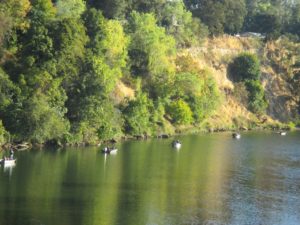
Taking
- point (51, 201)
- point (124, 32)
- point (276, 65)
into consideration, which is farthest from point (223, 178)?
point (276, 65)

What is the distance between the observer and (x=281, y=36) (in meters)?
169

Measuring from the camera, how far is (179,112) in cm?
12156

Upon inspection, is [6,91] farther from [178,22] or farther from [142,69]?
[178,22]

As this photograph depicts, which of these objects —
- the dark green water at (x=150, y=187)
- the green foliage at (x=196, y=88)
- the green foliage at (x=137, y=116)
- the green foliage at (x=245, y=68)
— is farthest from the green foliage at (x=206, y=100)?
the dark green water at (x=150, y=187)

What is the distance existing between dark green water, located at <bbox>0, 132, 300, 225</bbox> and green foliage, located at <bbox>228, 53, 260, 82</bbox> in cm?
5144

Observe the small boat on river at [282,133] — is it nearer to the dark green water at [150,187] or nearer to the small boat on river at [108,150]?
the dark green water at [150,187]

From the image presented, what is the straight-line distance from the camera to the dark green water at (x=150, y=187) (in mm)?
54844

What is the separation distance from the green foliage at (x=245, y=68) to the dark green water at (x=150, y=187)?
5144cm

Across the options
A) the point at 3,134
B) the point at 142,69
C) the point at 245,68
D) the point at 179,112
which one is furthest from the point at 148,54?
the point at 3,134

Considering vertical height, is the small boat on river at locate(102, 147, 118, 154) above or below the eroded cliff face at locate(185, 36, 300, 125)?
below

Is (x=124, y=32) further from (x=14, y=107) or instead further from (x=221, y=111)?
(x=14, y=107)

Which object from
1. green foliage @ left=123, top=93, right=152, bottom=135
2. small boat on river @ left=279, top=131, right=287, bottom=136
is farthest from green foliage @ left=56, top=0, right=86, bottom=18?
small boat on river @ left=279, top=131, right=287, bottom=136

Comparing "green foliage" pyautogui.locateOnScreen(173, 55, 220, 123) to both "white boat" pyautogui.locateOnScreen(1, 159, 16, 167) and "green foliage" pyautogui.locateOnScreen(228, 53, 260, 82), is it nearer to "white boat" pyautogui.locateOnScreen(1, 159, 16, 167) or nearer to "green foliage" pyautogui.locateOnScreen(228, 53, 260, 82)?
"green foliage" pyautogui.locateOnScreen(228, 53, 260, 82)

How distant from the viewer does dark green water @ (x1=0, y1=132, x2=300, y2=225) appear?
54.8 meters
